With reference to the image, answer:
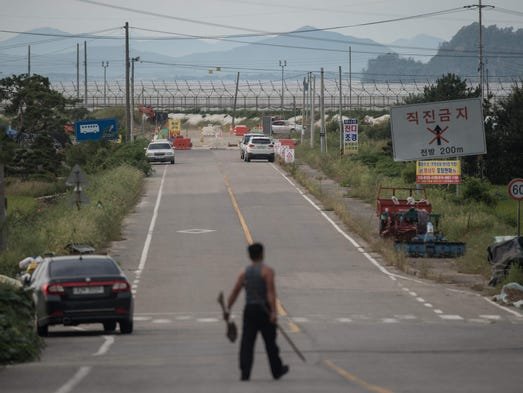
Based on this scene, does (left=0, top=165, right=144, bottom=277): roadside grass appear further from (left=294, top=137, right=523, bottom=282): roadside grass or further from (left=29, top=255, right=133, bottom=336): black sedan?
(left=294, top=137, right=523, bottom=282): roadside grass

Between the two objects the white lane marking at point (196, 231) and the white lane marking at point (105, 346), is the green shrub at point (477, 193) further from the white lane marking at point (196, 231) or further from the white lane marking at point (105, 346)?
the white lane marking at point (105, 346)

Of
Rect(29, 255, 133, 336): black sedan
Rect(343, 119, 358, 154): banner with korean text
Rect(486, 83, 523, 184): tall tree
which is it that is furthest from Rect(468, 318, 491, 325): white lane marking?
Rect(343, 119, 358, 154): banner with korean text

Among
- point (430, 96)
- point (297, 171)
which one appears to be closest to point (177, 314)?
point (297, 171)

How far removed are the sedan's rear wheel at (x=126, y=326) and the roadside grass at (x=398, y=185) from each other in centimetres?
1354

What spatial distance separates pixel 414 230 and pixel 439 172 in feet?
30.9

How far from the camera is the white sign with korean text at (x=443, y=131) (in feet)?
144

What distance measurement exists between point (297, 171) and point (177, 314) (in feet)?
142

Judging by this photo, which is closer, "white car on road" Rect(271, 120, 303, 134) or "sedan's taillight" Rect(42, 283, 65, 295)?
"sedan's taillight" Rect(42, 283, 65, 295)

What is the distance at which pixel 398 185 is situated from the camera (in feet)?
177

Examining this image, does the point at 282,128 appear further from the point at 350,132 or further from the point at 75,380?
the point at 75,380

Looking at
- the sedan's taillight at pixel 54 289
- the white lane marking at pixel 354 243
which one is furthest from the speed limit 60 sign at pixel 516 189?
the sedan's taillight at pixel 54 289

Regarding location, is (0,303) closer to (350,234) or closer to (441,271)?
(441,271)

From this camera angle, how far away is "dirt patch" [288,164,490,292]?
3250 centimetres

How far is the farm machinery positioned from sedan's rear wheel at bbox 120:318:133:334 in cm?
1634
